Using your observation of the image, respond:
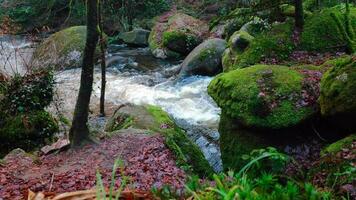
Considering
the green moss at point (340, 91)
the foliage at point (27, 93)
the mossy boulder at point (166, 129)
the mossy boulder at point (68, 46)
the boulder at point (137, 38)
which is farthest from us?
the boulder at point (137, 38)

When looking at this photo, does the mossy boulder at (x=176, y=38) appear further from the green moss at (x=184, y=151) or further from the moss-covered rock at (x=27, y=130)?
the green moss at (x=184, y=151)

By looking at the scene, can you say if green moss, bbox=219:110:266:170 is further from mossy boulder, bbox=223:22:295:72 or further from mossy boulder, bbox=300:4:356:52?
mossy boulder, bbox=300:4:356:52

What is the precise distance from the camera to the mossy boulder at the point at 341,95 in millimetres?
6027

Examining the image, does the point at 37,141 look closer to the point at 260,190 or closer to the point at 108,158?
the point at 108,158

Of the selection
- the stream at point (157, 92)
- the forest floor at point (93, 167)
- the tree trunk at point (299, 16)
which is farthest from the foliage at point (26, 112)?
the tree trunk at point (299, 16)

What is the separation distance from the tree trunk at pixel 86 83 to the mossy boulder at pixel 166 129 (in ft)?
4.35

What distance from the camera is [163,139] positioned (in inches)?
288

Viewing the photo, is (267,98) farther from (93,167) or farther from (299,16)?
(299,16)

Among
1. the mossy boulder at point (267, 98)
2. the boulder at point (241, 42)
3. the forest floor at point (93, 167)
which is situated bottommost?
the forest floor at point (93, 167)

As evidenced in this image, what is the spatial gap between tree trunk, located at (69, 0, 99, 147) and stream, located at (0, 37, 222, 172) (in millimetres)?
2848

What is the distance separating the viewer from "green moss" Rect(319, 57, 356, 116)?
602 cm

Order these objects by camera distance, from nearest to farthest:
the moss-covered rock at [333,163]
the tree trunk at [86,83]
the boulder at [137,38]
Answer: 1. the moss-covered rock at [333,163]
2. the tree trunk at [86,83]
3. the boulder at [137,38]

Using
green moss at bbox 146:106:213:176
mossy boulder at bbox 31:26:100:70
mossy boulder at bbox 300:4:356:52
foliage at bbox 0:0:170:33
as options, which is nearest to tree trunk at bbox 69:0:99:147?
green moss at bbox 146:106:213:176

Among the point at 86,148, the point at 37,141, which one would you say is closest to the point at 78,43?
the point at 37,141
